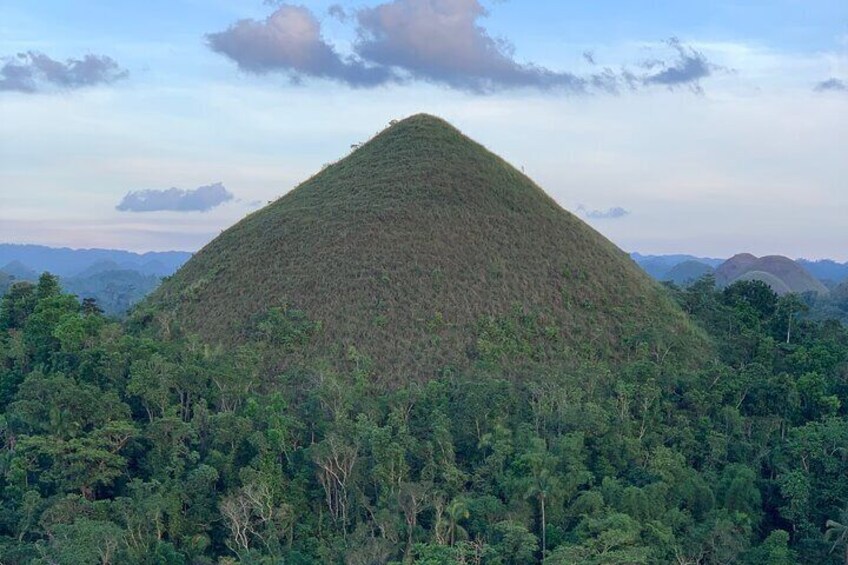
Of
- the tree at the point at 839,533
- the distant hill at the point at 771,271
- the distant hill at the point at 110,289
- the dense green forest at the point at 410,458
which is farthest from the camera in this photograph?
the distant hill at the point at 771,271

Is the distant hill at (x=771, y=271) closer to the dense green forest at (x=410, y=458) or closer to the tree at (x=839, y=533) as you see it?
the dense green forest at (x=410, y=458)

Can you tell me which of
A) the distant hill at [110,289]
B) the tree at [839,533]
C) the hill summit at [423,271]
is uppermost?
the hill summit at [423,271]

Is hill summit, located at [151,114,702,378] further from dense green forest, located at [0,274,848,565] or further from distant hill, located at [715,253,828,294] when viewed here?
distant hill, located at [715,253,828,294]

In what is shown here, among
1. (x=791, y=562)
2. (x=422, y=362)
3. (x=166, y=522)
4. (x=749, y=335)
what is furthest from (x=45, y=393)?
(x=749, y=335)

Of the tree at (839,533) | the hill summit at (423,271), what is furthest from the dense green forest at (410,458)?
the hill summit at (423,271)

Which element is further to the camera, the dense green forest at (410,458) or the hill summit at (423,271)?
the hill summit at (423,271)

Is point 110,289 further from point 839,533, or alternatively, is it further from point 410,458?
point 839,533
